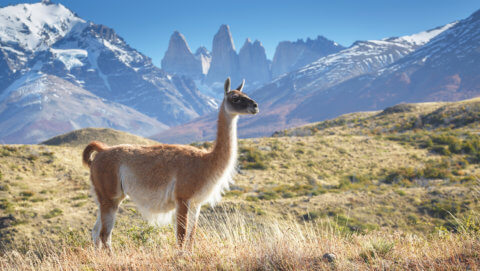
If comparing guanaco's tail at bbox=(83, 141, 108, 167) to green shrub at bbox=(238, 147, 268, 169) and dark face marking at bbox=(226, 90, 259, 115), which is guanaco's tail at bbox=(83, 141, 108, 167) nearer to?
dark face marking at bbox=(226, 90, 259, 115)

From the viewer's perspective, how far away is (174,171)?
16.7 ft

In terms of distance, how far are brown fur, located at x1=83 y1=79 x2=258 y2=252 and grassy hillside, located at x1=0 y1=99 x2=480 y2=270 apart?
530 millimetres

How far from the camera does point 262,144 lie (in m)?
29.0

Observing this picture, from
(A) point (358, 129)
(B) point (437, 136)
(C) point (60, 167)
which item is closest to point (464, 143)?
(B) point (437, 136)

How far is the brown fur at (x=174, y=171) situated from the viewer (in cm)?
497

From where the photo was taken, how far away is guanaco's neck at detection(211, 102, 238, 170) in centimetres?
515

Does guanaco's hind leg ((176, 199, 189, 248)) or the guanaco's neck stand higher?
the guanaco's neck

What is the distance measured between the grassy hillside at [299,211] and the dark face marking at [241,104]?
1.90 meters

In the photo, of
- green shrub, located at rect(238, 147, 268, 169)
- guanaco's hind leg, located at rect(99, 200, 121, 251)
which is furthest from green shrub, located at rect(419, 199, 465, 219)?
guanaco's hind leg, located at rect(99, 200, 121, 251)

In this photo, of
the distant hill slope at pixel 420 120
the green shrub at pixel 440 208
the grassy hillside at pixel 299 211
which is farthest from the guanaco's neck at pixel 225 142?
the distant hill slope at pixel 420 120

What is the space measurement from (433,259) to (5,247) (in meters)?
12.5

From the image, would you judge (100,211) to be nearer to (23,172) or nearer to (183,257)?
(183,257)

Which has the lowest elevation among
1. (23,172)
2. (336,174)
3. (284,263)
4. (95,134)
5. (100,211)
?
(336,174)

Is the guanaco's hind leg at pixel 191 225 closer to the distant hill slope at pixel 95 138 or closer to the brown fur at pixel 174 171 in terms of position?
the brown fur at pixel 174 171
